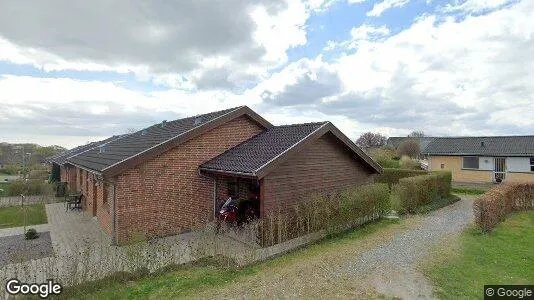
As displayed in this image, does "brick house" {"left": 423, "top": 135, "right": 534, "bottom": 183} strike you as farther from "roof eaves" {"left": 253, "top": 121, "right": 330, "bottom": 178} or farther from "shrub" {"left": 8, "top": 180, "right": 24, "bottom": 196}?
"shrub" {"left": 8, "top": 180, "right": 24, "bottom": 196}

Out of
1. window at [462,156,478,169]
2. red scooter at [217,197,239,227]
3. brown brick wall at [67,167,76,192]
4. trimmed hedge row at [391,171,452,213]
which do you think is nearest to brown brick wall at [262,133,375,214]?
trimmed hedge row at [391,171,452,213]

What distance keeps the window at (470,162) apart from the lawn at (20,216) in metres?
32.9

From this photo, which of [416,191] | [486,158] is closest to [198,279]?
[416,191]

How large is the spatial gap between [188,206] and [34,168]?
111ft

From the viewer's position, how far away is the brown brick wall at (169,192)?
39.2 ft

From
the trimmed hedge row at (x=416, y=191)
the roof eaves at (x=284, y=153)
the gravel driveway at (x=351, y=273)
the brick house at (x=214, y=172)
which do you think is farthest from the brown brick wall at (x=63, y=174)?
the trimmed hedge row at (x=416, y=191)

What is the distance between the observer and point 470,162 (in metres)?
30.9

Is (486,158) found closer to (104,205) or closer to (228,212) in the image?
(228,212)

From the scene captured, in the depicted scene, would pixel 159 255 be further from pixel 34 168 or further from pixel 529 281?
pixel 34 168

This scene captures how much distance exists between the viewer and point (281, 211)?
11.9 m

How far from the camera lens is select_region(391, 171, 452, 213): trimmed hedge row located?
16672 mm

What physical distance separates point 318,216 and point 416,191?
25.4 feet

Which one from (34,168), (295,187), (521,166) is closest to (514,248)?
(295,187)

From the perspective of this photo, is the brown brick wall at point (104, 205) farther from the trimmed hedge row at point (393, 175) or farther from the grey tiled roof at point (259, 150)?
the trimmed hedge row at point (393, 175)
